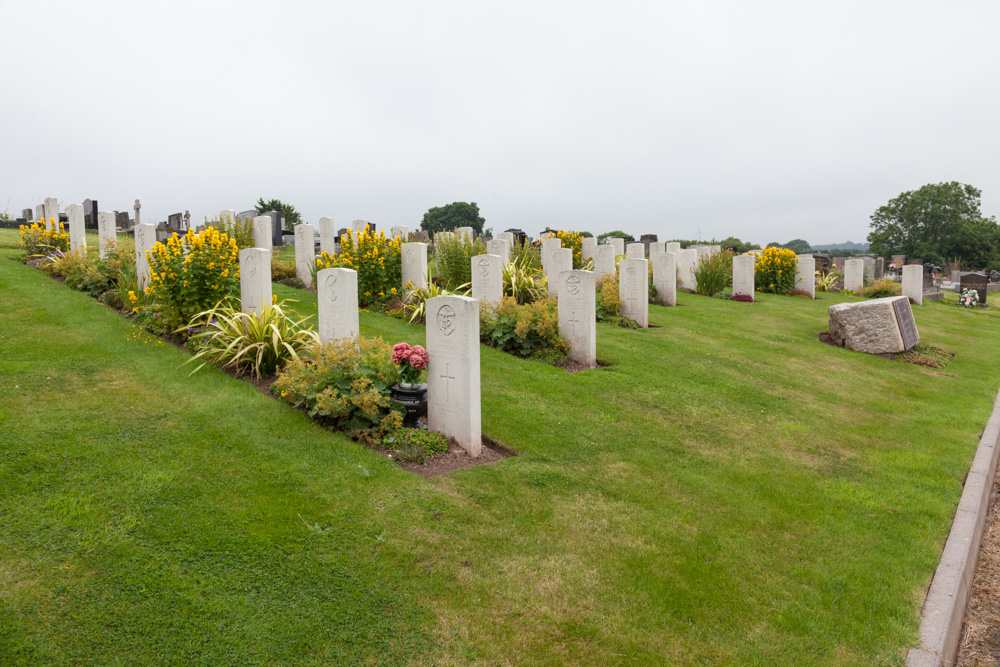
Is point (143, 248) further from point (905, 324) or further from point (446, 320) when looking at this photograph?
point (905, 324)

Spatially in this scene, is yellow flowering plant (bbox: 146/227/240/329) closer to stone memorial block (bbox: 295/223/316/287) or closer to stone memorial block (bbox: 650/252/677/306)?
stone memorial block (bbox: 295/223/316/287)

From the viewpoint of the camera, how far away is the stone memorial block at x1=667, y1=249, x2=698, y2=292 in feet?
60.2

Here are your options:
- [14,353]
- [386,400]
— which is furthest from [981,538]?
[14,353]

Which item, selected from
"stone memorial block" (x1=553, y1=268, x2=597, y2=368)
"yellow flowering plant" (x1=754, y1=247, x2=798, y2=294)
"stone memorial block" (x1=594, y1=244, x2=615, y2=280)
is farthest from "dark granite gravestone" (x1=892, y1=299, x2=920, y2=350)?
"yellow flowering plant" (x1=754, y1=247, x2=798, y2=294)

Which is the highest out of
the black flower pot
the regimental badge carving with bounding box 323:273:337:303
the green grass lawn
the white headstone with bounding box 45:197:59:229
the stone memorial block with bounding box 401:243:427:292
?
the white headstone with bounding box 45:197:59:229

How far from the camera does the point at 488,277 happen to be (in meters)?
10.5

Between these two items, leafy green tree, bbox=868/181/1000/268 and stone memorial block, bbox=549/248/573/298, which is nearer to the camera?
stone memorial block, bbox=549/248/573/298

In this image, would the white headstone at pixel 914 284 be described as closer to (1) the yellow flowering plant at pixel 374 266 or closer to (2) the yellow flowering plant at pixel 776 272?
(2) the yellow flowering plant at pixel 776 272

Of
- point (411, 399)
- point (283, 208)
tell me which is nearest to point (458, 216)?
point (283, 208)

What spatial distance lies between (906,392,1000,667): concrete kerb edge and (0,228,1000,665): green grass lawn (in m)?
0.09

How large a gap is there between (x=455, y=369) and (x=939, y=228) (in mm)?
64058

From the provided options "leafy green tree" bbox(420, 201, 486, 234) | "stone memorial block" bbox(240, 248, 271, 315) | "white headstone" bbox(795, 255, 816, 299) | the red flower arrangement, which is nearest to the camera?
the red flower arrangement

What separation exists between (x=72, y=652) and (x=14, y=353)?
550 cm

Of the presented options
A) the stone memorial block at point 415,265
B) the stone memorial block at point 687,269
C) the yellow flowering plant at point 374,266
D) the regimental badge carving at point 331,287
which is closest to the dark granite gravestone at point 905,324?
the stone memorial block at point 687,269
